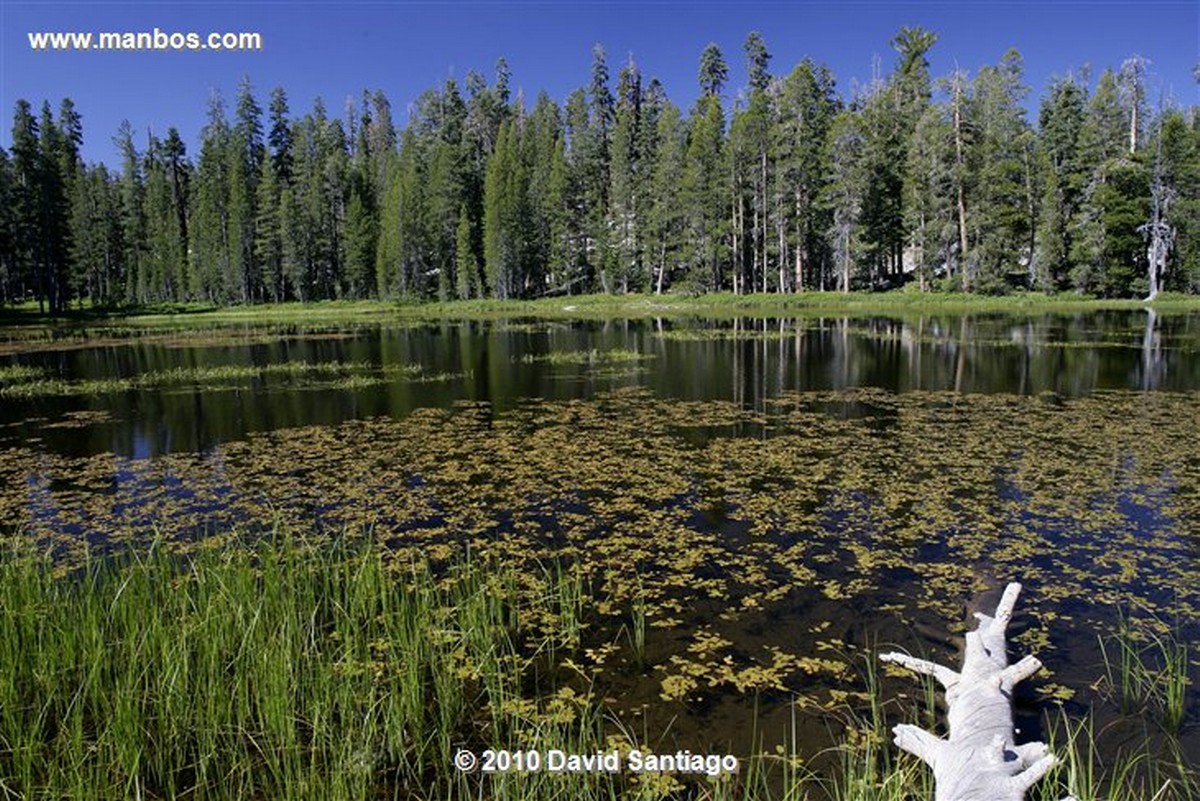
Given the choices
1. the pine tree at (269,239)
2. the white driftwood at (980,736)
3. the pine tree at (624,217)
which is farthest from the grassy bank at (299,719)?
the pine tree at (269,239)

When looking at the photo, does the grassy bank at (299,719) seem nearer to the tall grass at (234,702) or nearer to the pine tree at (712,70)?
the tall grass at (234,702)

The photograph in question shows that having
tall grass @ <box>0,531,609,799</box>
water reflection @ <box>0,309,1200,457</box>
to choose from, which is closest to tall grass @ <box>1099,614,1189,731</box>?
tall grass @ <box>0,531,609,799</box>

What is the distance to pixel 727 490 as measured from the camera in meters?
11.3

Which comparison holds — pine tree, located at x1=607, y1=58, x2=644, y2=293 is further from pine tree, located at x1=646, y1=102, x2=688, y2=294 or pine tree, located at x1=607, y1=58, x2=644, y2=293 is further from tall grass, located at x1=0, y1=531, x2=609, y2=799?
tall grass, located at x1=0, y1=531, x2=609, y2=799

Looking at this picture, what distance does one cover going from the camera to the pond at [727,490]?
21.1 ft

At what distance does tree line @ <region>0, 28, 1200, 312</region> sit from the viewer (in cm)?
5562

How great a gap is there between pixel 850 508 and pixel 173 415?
17144mm

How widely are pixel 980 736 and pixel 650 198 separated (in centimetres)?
7606

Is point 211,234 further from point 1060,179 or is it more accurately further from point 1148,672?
point 1148,672

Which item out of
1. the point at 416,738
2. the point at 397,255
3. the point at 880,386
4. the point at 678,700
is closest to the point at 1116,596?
the point at 678,700

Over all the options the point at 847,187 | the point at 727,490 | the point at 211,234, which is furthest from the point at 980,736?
the point at 211,234

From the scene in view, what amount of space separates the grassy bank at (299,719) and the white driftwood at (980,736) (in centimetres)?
20

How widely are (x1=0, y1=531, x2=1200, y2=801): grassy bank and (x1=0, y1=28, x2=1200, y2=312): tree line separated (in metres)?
58.2

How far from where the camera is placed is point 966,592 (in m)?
7.42
